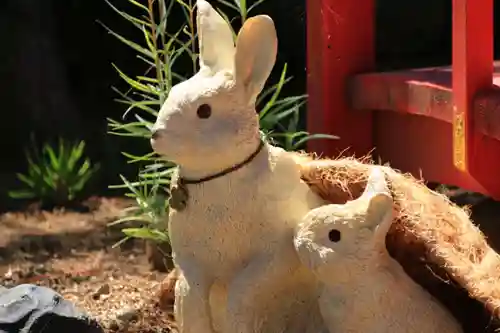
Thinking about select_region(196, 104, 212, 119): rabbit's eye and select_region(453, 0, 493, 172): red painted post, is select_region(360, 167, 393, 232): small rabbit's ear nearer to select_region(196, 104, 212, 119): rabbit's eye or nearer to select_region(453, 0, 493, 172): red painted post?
select_region(196, 104, 212, 119): rabbit's eye

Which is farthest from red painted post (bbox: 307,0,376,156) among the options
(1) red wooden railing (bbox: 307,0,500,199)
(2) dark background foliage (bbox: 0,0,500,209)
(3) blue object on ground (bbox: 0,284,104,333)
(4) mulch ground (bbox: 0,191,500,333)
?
(2) dark background foliage (bbox: 0,0,500,209)

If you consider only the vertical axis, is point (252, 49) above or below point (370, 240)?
above

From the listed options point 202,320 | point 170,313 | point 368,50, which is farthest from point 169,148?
point 368,50

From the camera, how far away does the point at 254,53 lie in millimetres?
1603

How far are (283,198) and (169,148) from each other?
0.23 m

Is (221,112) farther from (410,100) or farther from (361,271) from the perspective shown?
(410,100)

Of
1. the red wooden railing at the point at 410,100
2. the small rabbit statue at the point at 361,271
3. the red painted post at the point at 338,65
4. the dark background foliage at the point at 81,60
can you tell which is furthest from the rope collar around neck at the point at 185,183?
the dark background foliage at the point at 81,60

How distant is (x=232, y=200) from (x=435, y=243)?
0.37m

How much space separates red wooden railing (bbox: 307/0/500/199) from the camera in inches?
80.7

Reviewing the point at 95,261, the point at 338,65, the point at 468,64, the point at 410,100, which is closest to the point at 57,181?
the point at 95,261

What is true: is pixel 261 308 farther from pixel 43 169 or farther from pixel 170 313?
pixel 43 169

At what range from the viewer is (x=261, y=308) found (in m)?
1.65

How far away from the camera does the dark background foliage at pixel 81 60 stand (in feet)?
16.6

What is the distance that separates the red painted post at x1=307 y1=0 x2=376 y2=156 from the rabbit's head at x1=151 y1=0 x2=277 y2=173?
1.11m
